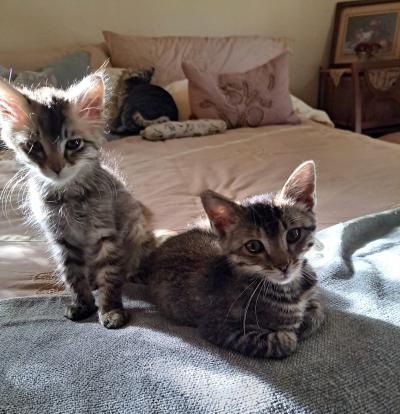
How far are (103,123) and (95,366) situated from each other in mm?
688

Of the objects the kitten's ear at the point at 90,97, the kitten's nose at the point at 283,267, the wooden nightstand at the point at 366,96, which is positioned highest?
the kitten's ear at the point at 90,97

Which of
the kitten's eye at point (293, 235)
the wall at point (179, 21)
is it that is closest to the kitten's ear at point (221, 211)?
the kitten's eye at point (293, 235)

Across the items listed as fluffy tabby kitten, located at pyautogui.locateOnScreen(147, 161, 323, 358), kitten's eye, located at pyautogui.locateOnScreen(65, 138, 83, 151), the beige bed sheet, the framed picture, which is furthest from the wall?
fluffy tabby kitten, located at pyautogui.locateOnScreen(147, 161, 323, 358)

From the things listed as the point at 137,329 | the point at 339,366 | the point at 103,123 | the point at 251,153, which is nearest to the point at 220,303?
the point at 137,329

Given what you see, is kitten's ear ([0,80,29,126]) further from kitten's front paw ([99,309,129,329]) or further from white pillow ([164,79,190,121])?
white pillow ([164,79,190,121])

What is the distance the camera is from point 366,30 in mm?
3691

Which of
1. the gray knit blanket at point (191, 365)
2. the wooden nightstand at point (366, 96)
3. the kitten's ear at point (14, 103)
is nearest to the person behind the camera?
the gray knit blanket at point (191, 365)

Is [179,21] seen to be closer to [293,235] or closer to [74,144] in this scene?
[74,144]

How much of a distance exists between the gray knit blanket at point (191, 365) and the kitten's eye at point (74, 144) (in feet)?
1.27

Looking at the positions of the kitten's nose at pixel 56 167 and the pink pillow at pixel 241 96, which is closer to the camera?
the kitten's nose at pixel 56 167

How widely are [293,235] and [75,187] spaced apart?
0.59 metres

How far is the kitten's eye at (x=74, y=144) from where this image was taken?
0.99 metres

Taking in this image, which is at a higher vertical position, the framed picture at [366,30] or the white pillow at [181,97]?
the framed picture at [366,30]

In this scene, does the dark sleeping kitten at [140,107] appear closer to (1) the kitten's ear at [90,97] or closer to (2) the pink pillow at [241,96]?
(2) the pink pillow at [241,96]
